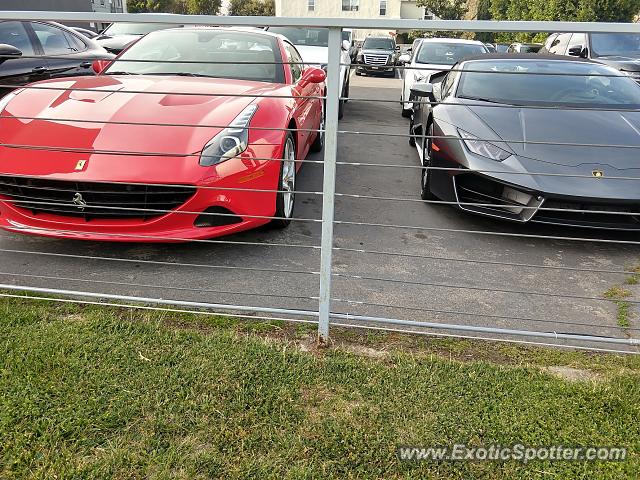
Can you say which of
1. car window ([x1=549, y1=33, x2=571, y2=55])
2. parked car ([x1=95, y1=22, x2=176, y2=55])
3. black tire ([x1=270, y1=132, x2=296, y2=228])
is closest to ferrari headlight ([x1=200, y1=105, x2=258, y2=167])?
black tire ([x1=270, y1=132, x2=296, y2=228])

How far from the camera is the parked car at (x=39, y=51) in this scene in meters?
5.73

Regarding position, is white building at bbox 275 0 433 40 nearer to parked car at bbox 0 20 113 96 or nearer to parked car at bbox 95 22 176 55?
parked car at bbox 95 22 176 55

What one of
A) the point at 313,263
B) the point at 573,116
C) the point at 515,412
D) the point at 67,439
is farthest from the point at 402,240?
the point at 67,439

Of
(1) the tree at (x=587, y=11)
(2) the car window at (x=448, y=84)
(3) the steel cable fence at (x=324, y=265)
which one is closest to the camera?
(3) the steel cable fence at (x=324, y=265)

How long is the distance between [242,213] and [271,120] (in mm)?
712

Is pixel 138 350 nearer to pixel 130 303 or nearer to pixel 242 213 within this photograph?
pixel 130 303

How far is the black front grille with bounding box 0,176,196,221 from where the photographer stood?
3021mm

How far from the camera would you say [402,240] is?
3889mm

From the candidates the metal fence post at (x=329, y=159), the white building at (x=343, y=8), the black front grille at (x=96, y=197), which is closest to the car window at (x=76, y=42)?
the black front grille at (x=96, y=197)

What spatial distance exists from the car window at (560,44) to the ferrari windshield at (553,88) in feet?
20.3

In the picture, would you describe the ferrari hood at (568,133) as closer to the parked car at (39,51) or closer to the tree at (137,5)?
the parked car at (39,51)

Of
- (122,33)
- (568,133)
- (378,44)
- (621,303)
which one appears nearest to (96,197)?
(621,303)

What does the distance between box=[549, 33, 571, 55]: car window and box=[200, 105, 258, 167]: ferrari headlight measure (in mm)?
9032

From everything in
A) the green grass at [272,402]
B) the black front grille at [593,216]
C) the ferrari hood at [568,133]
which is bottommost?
the green grass at [272,402]
